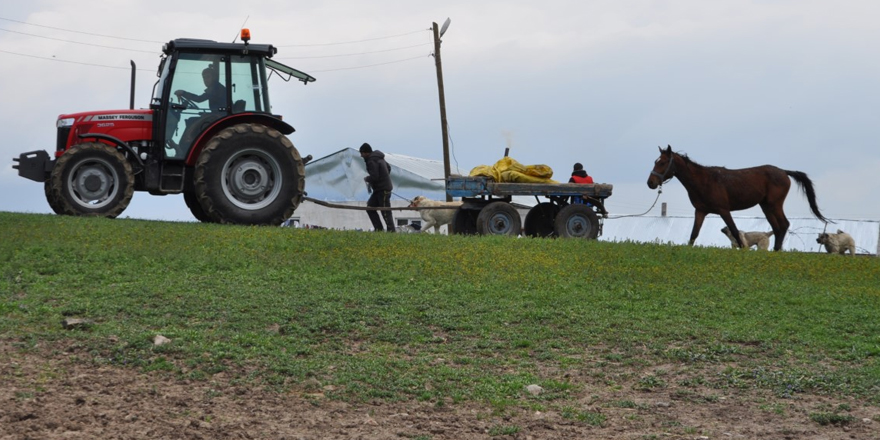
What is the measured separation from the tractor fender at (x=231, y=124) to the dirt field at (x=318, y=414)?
30.3 ft

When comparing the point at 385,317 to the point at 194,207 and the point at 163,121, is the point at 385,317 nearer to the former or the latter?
the point at 163,121

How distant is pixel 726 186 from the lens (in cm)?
2341

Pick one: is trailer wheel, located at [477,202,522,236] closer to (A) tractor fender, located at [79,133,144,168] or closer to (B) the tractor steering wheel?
(B) the tractor steering wheel

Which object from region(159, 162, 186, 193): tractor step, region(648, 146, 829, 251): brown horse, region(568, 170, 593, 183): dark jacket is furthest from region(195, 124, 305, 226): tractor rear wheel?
region(648, 146, 829, 251): brown horse

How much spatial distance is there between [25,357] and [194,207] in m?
11.6

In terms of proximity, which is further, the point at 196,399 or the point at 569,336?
the point at 569,336

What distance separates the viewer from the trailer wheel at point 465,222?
77.7ft

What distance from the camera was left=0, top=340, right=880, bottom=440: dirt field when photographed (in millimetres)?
7195

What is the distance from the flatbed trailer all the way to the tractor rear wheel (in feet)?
16.7

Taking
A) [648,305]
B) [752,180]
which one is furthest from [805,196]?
[648,305]

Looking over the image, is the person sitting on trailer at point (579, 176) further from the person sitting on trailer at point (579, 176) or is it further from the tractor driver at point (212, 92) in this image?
the tractor driver at point (212, 92)

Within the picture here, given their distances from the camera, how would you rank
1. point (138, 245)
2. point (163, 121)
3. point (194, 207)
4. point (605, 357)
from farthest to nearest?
1. point (194, 207)
2. point (163, 121)
3. point (138, 245)
4. point (605, 357)

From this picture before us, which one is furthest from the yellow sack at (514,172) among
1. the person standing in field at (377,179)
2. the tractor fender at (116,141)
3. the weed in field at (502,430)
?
the weed in field at (502,430)

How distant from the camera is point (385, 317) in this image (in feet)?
36.6
